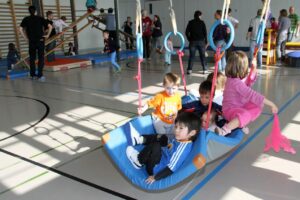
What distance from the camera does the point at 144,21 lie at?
887 cm

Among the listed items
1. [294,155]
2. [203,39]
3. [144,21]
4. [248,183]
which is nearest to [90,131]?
[248,183]

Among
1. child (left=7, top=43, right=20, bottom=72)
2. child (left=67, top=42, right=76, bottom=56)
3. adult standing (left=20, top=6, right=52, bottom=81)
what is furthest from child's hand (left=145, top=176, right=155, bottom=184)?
child (left=67, top=42, right=76, bottom=56)

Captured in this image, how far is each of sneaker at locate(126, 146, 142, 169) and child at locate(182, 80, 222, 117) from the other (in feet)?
2.55

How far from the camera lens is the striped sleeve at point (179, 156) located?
202 cm

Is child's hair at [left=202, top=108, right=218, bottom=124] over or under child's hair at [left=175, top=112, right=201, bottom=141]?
under

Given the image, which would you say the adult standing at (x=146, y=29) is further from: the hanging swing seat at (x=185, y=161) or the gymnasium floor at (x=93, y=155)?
the hanging swing seat at (x=185, y=161)

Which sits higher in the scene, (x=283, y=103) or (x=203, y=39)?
(x=203, y=39)

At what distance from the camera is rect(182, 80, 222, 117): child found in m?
2.79

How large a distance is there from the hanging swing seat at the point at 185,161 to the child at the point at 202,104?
0.43 m

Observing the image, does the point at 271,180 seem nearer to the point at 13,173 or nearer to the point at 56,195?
the point at 56,195

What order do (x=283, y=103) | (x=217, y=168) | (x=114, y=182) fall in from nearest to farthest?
(x=114, y=182), (x=217, y=168), (x=283, y=103)

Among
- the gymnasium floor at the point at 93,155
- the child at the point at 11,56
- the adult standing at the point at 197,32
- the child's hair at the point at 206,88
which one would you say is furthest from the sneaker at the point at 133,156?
the child at the point at 11,56

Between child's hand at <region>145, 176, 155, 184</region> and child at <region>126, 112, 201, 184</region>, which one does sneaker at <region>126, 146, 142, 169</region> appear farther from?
child's hand at <region>145, 176, 155, 184</region>

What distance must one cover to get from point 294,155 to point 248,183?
69cm
